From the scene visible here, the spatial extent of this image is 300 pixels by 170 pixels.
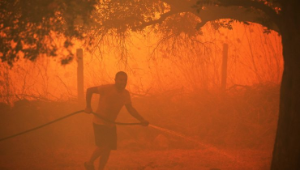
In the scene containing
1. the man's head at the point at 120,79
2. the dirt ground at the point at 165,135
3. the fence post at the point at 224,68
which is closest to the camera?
the man's head at the point at 120,79

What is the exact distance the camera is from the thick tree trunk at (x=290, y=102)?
4.19m

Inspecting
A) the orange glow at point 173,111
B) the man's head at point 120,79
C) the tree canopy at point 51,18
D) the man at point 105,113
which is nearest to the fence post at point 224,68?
the orange glow at point 173,111

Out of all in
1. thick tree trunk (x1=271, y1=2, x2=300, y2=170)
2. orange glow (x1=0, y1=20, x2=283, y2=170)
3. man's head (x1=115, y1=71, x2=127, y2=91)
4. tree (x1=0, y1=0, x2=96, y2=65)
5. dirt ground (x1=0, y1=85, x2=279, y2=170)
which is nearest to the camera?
thick tree trunk (x1=271, y1=2, x2=300, y2=170)

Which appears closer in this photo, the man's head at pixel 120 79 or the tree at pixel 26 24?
the tree at pixel 26 24

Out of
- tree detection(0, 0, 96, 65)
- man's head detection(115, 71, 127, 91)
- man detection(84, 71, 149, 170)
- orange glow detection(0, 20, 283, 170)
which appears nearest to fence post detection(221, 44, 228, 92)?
orange glow detection(0, 20, 283, 170)

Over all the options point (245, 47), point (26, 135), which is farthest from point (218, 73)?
point (26, 135)

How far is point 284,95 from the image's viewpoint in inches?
172

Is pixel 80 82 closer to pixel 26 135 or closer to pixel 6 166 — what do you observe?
pixel 26 135

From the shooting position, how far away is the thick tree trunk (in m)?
4.19

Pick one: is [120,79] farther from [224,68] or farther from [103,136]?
[224,68]

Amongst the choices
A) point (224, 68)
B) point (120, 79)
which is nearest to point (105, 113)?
point (120, 79)

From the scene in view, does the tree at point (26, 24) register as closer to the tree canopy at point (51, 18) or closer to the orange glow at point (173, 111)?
the tree canopy at point (51, 18)

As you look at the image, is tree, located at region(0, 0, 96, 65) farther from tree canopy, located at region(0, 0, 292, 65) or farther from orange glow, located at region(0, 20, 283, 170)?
orange glow, located at region(0, 20, 283, 170)

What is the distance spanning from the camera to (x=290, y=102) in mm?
4266
